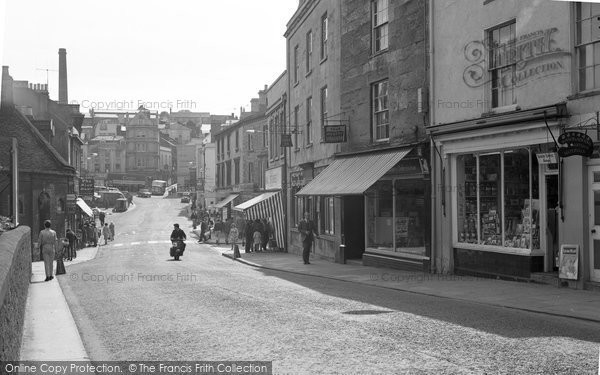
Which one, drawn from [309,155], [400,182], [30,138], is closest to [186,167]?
[30,138]

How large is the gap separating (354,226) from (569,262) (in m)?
10.7

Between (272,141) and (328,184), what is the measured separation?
16.0 meters

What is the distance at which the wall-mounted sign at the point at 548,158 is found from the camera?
48.3 feet

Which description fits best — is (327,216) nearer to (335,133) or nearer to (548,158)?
(335,133)

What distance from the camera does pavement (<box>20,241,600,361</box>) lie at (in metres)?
9.50

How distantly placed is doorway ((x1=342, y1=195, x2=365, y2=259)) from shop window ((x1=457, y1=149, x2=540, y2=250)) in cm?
643

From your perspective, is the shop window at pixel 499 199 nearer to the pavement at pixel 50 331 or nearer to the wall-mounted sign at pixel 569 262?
the wall-mounted sign at pixel 569 262

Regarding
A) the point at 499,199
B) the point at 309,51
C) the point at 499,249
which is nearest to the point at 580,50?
the point at 499,199

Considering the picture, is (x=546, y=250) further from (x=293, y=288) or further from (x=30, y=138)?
(x=30, y=138)

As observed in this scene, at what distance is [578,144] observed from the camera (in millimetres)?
13609

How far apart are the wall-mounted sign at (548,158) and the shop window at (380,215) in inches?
283

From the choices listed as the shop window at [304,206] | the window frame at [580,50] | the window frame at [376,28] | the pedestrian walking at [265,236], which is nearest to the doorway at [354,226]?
the shop window at [304,206]

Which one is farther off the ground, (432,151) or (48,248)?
(432,151)

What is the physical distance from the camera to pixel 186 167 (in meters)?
135
